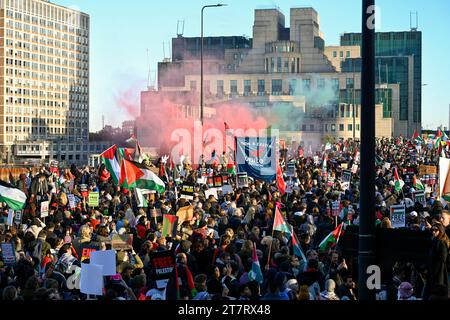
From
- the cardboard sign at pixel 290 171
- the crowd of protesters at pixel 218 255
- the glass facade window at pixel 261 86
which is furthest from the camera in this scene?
the glass facade window at pixel 261 86

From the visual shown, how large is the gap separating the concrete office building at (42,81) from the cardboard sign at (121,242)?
142848mm

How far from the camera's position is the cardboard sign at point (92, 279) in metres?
10.7

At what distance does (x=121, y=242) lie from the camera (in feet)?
48.4

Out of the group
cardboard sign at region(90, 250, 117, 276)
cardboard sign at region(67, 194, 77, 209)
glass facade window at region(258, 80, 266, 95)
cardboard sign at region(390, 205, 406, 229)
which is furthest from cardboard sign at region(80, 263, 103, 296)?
glass facade window at region(258, 80, 266, 95)

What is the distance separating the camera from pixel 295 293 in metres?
11.2

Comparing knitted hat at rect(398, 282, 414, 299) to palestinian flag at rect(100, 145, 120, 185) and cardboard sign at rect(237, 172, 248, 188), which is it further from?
cardboard sign at rect(237, 172, 248, 188)

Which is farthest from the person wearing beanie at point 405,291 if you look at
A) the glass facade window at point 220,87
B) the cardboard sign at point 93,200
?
the glass facade window at point 220,87

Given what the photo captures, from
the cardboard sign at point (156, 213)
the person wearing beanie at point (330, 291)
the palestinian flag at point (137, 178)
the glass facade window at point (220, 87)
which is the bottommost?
the person wearing beanie at point (330, 291)

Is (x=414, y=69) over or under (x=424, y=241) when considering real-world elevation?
over

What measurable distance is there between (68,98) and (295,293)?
593 ft

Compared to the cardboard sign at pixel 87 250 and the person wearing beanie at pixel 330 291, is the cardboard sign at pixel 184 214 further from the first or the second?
the person wearing beanie at pixel 330 291
